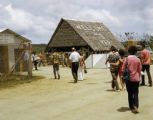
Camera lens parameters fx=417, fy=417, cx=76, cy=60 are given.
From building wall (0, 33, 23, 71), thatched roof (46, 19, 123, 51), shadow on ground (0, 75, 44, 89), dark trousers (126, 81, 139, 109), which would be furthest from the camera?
thatched roof (46, 19, 123, 51)

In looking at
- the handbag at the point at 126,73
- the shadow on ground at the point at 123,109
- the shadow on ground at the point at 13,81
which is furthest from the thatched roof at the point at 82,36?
the handbag at the point at 126,73

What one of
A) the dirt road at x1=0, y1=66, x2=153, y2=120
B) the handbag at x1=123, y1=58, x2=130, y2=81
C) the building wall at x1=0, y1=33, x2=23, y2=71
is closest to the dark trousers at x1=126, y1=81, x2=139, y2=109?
the handbag at x1=123, y1=58, x2=130, y2=81

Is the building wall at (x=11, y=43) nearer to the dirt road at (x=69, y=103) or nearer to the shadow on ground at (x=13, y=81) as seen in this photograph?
the shadow on ground at (x=13, y=81)

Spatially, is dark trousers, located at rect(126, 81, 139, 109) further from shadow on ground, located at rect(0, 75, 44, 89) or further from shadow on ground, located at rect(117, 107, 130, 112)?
shadow on ground, located at rect(0, 75, 44, 89)

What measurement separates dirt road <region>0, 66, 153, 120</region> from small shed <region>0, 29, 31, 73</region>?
7.89m

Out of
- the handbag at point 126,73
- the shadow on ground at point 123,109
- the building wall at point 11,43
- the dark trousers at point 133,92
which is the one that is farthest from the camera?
the building wall at point 11,43

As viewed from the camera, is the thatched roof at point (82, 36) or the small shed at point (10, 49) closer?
the small shed at point (10, 49)

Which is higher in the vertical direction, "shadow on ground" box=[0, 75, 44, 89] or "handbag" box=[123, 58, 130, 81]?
"handbag" box=[123, 58, 130, 81]

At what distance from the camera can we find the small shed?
87.7 feet

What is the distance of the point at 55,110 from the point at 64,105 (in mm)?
998


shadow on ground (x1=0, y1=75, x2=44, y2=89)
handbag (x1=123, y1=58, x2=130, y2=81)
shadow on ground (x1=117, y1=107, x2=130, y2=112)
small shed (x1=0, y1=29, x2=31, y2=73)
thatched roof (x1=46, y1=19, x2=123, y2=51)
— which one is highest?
thatched roof (x1=46, y1=19, x2=123, y2=51)

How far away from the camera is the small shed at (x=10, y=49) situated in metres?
26.7

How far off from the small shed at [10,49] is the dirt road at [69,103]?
7.89 metres

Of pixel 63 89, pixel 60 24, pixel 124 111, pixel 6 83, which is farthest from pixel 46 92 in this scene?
pixel 60 24
